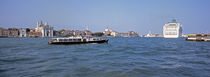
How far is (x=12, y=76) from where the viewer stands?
8891 millimetres

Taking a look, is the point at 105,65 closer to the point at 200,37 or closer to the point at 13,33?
the point at 200,37

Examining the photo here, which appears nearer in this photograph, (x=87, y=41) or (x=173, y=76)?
(x=173, y=76)

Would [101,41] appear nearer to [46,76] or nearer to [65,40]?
[65,40]

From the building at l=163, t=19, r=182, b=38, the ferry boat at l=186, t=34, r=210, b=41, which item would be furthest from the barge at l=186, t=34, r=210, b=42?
the building at l=163, t=19, r=182, b=38

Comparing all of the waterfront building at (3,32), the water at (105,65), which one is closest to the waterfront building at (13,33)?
the waterfront building at (3,32)

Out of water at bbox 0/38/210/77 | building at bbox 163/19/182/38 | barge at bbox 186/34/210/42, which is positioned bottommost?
water at bbox 0/38/210/77

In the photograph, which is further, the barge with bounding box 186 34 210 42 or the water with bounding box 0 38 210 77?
the barge with bounding box 186 34 210 42

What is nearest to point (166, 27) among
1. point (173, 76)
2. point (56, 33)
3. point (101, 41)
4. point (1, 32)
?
point (101, 41)

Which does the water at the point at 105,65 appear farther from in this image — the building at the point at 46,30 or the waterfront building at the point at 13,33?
the building at the point at 46,30

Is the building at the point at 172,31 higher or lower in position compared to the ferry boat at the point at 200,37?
higher

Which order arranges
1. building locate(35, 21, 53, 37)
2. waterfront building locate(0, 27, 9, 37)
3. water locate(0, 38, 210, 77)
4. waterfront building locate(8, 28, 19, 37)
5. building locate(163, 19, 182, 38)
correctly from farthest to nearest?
building locate(35, 21, 53, 37) → waterfront building locate(8, 28, 19, 37) → waterfront building locate(0, 27, 9, 37) → building locate(163, 19, 182, 38) → water locate(0, 38, 210, 77)

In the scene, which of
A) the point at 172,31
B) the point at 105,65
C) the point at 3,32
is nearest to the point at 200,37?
the point at 172,31

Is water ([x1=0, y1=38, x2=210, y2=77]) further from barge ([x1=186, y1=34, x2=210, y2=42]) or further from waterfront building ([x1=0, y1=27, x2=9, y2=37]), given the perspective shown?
waterfront building ([x1=0, y1=27, x2=9, y2=37])

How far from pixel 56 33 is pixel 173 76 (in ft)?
589
